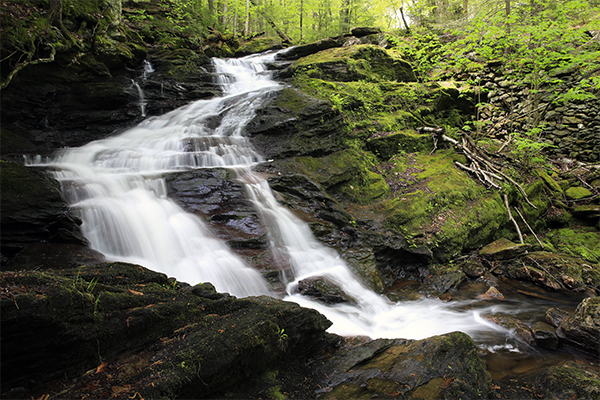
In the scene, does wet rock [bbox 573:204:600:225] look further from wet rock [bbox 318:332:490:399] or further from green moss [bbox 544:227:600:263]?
wet rock [bbox 318:332:490:399]

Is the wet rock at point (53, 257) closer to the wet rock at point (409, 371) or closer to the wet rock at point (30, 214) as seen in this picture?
the wet rock at point (30, 214)

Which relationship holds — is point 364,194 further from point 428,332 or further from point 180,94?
point 180,94

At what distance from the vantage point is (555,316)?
16.8 feet

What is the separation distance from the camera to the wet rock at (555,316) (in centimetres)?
498

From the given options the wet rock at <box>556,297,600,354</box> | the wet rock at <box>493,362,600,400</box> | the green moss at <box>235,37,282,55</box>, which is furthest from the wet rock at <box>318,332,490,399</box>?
the green moss at <box>235,37,282,55</box>

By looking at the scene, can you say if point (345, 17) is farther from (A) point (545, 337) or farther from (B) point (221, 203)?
(A) point (545, 337)

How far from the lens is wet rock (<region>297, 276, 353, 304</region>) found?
203 inches

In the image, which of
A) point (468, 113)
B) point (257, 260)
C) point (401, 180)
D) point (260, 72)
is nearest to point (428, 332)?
point (257, 260)

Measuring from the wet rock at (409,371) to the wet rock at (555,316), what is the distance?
2.95 meters

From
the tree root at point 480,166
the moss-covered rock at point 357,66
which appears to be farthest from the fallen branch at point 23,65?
the tree root at point 480,166

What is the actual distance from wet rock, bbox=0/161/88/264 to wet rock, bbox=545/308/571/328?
7.77 m

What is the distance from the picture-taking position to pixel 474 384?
292 cm

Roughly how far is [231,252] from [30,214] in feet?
10.2

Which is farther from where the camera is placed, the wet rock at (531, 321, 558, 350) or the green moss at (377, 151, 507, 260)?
the green moss at (377, 151, 507, 260)
